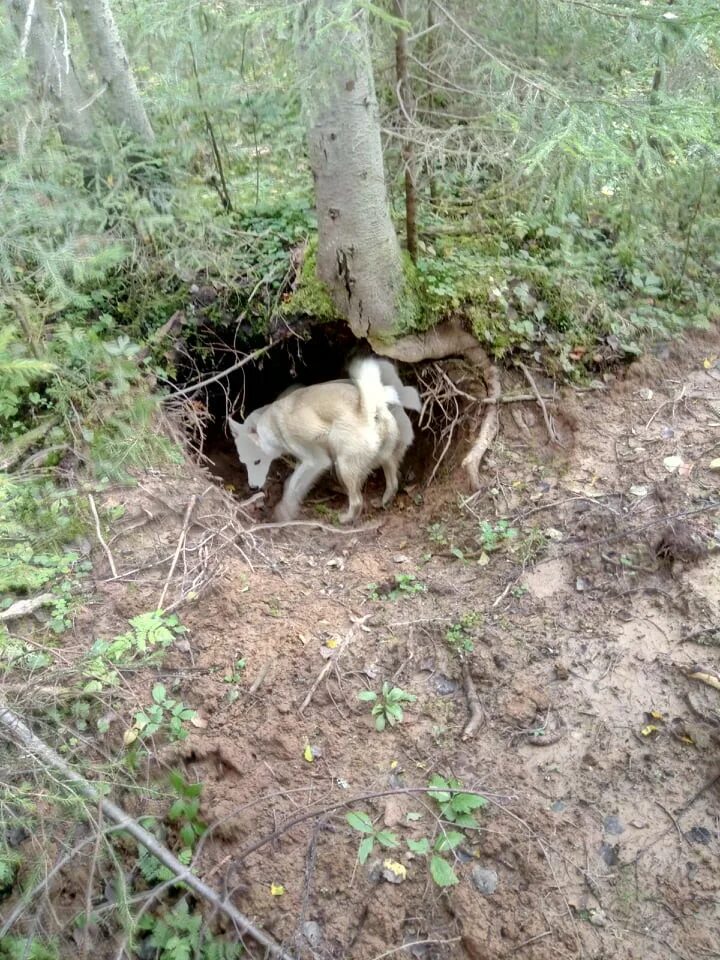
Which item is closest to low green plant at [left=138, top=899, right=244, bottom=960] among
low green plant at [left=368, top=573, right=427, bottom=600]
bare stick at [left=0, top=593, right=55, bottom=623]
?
bare stick at [left=0, top=593, right=55, bottom=623]

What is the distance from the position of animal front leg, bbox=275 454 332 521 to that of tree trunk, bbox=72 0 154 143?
2.98 m

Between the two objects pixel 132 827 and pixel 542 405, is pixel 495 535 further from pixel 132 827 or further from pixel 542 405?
pixel 132 827

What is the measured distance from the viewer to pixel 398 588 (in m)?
4.28

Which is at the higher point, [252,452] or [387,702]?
[252,452]

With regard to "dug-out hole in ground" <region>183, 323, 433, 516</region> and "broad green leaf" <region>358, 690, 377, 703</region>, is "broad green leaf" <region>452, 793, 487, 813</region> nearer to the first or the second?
"broad green leaf" <region>358, 690, 377, 703</region>

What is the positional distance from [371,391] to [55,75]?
11.3 feet

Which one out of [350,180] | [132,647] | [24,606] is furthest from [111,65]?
[132,647]

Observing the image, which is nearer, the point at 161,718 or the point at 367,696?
the point at 161,718

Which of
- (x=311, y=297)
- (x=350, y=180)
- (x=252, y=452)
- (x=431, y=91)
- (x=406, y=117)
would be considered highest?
(x=431, y=91)

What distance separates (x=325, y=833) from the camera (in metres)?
3.00

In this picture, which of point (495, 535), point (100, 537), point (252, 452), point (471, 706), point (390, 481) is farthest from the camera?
point (252, 452)

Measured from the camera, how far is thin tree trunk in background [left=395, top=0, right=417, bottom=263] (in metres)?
4.48

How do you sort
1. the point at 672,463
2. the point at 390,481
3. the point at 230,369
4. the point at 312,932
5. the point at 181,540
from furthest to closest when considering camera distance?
the point at 390,481 → the point at 230,369 → the point at 672,463 → the point at 181,540 → the point at 312,932

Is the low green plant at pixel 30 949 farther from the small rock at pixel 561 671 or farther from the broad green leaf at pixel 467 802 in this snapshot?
the small rock at pixel 561 671
